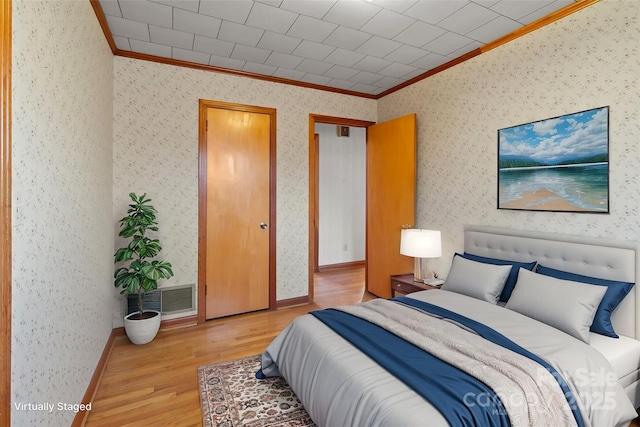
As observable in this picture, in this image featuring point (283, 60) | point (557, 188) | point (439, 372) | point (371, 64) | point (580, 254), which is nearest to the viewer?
point (439, 372)

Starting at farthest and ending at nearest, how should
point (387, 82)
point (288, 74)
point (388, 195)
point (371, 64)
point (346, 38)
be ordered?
point (388, 195) → point (387, 82) → point (288, 74) → point (371, 64) → point (346, 38)

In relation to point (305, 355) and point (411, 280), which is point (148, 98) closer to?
point (305, 355)

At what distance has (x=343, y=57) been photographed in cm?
322

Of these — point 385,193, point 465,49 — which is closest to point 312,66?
point 465,49

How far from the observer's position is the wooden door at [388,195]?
12.3 feet

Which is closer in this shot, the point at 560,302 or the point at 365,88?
the point at 560,302

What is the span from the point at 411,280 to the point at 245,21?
2912mm

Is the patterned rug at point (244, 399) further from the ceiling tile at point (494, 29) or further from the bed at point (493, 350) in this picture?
the ceiling tile at point (494, 29)

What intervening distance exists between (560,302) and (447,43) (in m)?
2.34

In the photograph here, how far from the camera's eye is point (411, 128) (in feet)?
12.1

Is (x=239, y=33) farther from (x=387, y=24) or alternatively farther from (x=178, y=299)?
(x=178, y=299)

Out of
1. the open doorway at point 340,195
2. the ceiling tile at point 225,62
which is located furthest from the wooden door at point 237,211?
the open doorway at point 340,195

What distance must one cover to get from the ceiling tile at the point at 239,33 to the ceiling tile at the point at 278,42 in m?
0.06

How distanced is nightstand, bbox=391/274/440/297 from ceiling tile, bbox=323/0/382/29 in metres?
2.47
